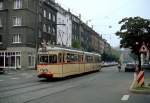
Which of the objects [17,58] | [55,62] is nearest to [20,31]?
[17,58]

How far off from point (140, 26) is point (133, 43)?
3105 mm

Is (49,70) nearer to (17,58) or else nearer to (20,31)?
(17,58)

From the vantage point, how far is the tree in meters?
58.9

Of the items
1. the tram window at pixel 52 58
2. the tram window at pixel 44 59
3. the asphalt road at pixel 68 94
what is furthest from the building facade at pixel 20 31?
the asphalt road at pixel 68 94

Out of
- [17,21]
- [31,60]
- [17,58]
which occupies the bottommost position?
[31,60]

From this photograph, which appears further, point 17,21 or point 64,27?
point 64,27

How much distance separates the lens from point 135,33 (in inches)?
2336

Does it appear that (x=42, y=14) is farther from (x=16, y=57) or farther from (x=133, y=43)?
(x=133, y=43)

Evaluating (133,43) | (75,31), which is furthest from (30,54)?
(75,31)

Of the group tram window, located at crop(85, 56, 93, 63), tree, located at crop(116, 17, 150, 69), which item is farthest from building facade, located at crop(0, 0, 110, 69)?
tram window, located at crop(85, 56, 93, 63)

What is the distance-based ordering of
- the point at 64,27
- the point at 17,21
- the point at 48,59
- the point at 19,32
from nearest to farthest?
the point at 48,59
the point at 19,32
the point at 17,21
the point at 64,27

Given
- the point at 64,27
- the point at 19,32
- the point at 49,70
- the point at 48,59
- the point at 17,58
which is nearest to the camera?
the point at 49,70

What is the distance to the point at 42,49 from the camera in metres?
29.9

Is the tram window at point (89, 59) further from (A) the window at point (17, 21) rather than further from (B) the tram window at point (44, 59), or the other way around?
(A) the window at point (17, 21)
